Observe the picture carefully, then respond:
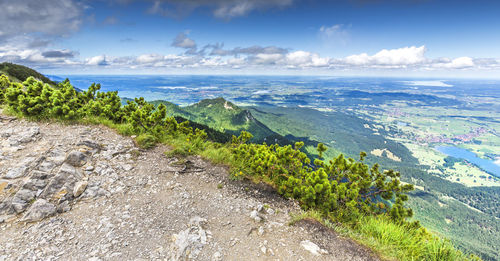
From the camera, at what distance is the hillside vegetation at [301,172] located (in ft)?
19.4

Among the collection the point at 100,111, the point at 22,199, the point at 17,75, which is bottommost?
the point at 22,199

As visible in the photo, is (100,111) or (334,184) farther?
(100,111)

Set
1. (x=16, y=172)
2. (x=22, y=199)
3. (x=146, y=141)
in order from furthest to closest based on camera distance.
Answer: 1. (x=146, y=141)
2. (x=16, y=172)
3. (x=22, y=199)

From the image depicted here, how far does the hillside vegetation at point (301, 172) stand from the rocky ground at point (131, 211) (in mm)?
831

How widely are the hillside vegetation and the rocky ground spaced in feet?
2.73

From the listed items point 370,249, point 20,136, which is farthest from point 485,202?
point 20,136

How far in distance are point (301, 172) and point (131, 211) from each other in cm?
643

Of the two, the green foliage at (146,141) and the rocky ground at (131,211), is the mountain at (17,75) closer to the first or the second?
the green foliage at (146,141)

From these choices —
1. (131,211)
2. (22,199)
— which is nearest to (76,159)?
(22,199)

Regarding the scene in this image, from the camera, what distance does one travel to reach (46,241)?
5.00 metres

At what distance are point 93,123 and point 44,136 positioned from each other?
242cm

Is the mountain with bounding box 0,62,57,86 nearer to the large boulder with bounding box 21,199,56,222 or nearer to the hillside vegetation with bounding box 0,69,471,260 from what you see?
the hillside vegetation with bounding box 0,69,471,260

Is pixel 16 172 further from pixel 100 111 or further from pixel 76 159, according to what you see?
pixel 100 111

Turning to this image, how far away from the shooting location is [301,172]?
8391 millimetres
